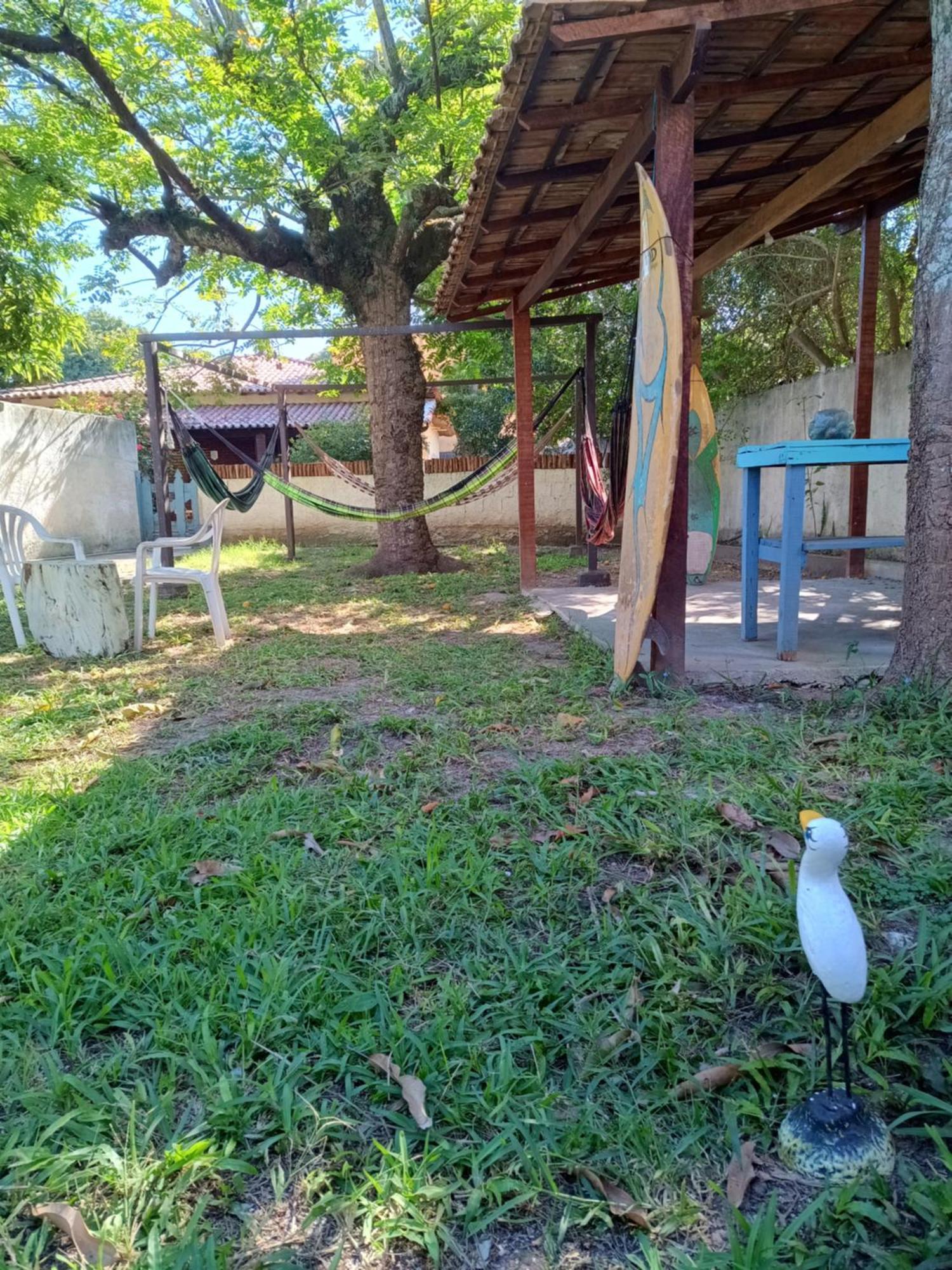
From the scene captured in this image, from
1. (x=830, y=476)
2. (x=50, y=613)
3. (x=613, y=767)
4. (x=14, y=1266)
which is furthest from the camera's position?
(x=830, y=476)

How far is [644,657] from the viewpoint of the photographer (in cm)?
298

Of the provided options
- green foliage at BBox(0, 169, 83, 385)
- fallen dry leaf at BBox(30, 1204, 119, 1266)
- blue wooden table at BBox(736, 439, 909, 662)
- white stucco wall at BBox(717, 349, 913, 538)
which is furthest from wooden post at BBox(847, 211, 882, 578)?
green foliage at BBox(0, 169, 83, 385)

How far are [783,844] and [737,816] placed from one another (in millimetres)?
123

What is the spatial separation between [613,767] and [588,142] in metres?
2.53

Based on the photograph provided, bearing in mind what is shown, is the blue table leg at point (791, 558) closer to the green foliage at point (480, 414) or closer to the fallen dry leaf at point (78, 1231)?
the fallen dry leaf at point (78, 1231)

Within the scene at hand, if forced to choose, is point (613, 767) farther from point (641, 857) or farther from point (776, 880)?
point (776, 880)

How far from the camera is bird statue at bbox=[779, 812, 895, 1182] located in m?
0.96

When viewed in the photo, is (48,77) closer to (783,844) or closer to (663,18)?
(663,18)

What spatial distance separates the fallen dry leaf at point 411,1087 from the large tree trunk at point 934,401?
1.83 m

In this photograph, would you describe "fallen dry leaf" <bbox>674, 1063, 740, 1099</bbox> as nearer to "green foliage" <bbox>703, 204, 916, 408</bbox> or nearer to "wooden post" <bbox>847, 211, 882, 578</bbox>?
"wooden post" <bbox>847, 211, 882, 578</bbox>

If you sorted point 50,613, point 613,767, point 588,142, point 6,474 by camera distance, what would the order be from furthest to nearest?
point 6,474
point 50,613
point 588,142
point 613,767

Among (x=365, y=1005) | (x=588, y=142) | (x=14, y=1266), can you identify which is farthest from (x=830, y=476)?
(x=14, y=1266)

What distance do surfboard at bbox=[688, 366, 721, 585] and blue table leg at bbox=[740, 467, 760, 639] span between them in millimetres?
1438

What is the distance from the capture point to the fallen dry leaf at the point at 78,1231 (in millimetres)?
944
